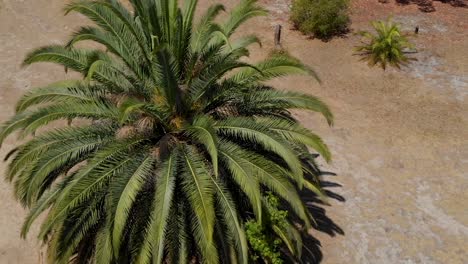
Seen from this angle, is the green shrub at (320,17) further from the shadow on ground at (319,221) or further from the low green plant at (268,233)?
the low green plant at (268,233)

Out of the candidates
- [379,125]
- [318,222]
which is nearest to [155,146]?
[318,222]

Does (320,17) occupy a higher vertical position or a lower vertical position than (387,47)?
higher

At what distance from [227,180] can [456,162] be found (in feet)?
27.3

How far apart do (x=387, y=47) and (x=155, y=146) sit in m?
12.1

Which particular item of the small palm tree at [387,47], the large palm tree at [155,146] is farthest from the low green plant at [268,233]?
the small palm tree at [387,47]

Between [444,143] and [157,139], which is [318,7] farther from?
[157,139]

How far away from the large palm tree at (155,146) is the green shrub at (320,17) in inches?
409

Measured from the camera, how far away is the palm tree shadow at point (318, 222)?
1081 centimetres

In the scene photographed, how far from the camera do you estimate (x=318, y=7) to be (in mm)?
18562

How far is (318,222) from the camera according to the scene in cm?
1163

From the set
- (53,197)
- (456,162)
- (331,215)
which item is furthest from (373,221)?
(53,197)

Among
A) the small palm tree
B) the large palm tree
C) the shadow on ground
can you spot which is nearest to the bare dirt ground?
the shadow on ground

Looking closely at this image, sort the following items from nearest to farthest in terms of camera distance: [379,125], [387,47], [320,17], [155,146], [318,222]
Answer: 1. [155,146]
2. [318,222]
3. [379,125]
4. [387,47]
5. [320,17]

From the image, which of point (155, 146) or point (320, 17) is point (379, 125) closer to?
point (320, 17)
